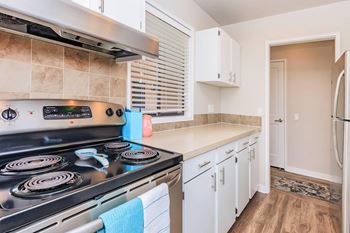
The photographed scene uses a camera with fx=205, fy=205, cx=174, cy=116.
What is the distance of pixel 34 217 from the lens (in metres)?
0.56

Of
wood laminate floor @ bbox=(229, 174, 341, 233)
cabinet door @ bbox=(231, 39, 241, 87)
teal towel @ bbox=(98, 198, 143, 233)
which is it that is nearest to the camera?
teal towel @ bbox=(98, 198, 143, 233)

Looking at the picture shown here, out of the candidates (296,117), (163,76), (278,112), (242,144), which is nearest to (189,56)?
→ (163,76)

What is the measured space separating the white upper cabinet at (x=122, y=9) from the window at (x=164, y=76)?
19.3 inches

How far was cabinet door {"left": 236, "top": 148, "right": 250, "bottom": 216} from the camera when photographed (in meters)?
2.09

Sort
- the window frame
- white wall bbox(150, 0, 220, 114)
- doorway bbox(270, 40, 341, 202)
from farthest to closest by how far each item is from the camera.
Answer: doorway bbox(270, 40, 341, 202), white wall bbox(150, 0, 220, 114), the window frame

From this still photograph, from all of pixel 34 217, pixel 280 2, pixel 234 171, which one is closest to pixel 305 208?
pixel 234 171

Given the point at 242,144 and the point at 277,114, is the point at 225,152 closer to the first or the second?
the point at 242,144

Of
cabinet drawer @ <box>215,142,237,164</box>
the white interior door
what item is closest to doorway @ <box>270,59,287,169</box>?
the white interior door

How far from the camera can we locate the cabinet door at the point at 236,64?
9.35 ft

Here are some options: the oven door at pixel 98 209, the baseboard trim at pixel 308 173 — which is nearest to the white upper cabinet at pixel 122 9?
the oven door at pixel 98 209

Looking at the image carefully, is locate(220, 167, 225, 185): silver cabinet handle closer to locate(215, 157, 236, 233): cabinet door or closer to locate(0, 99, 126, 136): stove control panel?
locate(215, 157, 236, 233): cabinet door

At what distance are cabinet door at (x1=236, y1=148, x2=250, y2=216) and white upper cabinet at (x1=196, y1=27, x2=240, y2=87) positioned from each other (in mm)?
945

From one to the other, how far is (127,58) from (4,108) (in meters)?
0.79

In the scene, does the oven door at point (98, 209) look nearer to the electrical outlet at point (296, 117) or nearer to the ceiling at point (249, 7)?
the ceiling at point (249, 7)
